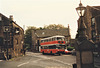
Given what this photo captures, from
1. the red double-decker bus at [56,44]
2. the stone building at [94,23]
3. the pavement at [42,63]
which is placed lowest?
the pavement at [42,63]

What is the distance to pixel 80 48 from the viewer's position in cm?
561

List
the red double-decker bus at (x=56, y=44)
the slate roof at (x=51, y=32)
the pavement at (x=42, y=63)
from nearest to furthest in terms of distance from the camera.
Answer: the pavement at (x=42, y=63) < the red double-decker bus at (x=56, y=44) < the slate roof at (x=51, y=32)

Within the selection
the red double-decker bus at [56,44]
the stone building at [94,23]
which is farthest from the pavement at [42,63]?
the stone building at [94,23]

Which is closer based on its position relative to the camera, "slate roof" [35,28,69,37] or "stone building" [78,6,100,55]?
"stone building" [78,6,100,55]

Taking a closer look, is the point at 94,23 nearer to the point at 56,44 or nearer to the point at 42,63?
the point at 56,44

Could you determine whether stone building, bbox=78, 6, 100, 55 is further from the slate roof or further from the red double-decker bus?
the slate roof

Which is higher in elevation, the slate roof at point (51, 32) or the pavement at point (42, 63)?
the slate roof at point (51, 32)

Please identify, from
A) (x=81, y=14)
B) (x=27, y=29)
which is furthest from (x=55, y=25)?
(x=81, y=14)

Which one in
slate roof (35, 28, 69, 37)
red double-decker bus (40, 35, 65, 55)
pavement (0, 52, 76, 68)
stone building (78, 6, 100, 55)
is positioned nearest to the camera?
pavement (0, 52, 76, 68)

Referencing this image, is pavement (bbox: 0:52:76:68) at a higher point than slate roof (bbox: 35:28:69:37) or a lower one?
lower

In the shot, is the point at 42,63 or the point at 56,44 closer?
the point at 42,63

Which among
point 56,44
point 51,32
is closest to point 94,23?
point 56,44

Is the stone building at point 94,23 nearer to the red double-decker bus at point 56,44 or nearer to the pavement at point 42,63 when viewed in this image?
the red double-decker bus at point 56,44

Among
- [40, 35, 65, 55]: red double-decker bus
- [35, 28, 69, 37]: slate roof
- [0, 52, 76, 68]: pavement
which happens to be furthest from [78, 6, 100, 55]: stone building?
[35, 28, 69, 37]: slate roof
